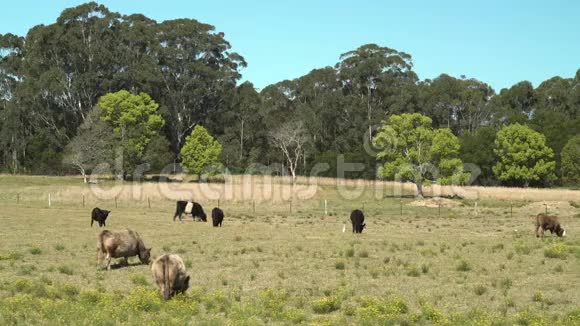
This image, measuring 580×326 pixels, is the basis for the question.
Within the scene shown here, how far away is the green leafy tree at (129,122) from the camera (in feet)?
282

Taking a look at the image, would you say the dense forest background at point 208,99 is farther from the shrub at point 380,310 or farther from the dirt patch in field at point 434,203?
the shrub at point 380,310

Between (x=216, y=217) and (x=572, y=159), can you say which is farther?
(x=572, y=159)

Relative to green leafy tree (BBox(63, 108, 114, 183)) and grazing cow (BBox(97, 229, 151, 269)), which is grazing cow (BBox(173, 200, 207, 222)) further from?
green leafy tree (BBox(63, 108, 114, 183))

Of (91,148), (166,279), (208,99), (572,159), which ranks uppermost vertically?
(208,99)

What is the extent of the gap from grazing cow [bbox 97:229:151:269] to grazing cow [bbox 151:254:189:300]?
5.61m

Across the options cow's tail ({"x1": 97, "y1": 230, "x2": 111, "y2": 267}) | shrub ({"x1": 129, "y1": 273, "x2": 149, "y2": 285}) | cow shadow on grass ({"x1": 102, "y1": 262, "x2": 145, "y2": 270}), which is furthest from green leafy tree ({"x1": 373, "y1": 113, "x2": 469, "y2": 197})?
shrub ({"x1": 129, "y1": 273, "x2": 149, "y2": 285})

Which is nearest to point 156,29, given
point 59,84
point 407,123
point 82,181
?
point 59,84

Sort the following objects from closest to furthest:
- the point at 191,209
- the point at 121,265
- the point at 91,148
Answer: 1. the point at 121,265
2. the point at 191,209
3. the point at 91,148

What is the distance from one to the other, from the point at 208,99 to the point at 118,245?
87.6 m

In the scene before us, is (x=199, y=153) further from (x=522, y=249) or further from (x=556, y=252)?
(x=556, y=252)

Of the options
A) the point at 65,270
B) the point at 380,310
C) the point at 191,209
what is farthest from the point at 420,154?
the point at 380,310

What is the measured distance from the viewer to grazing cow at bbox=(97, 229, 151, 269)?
2136 centimetres

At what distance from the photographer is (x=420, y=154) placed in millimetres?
75312

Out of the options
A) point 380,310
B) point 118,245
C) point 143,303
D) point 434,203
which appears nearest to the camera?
point 143,303
